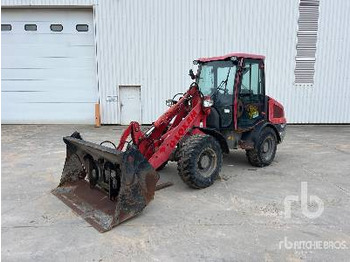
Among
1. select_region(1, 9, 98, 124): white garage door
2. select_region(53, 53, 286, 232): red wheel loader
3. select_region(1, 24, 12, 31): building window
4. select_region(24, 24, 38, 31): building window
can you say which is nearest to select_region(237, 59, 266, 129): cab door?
select_region(53, 53, 286, 232): red wheel loader

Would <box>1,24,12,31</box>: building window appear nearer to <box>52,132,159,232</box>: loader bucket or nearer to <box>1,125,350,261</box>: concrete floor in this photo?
<box>1,125,350,261</box>: concrete floor

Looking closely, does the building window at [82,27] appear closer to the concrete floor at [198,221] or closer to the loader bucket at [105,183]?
the concrete floor at [198,221]

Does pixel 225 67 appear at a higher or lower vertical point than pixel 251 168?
higher

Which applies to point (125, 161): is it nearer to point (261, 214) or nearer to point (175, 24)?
point (261, 214)

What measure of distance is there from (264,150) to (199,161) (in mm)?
2423

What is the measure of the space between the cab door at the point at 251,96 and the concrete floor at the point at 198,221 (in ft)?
3.80

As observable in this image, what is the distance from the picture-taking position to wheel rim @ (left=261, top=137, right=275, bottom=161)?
7316 millimetres

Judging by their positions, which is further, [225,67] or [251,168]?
[251,168]

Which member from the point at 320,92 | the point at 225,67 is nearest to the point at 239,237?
the point at 225,67

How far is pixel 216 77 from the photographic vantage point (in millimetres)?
6816

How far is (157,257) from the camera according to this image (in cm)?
364

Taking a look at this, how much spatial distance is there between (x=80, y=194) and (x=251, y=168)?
392 centimetres

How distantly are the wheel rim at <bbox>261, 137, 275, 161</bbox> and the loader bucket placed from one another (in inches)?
142

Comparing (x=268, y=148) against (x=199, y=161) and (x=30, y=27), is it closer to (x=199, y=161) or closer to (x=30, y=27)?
(x=199, y=161)
